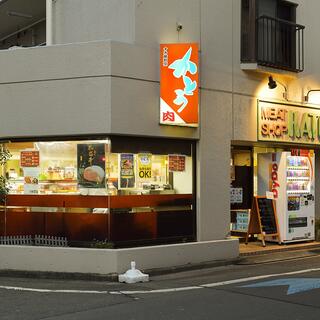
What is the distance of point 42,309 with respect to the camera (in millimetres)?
8062

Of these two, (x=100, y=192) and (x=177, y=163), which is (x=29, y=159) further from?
(x=177, y=163)

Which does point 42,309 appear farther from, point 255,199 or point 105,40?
point 255,199

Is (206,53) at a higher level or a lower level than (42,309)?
higher

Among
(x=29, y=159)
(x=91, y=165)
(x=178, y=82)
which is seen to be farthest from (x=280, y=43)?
(x=29, y=159)

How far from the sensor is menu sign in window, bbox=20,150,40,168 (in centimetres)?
1180

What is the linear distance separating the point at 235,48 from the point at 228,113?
1.60 meters

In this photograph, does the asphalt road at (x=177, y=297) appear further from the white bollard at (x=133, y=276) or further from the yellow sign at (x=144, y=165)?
the yellow sign at (x=144, y=165)

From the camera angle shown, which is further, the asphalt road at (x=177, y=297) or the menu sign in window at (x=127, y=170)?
the menu sign in window at (x=127, y=170)

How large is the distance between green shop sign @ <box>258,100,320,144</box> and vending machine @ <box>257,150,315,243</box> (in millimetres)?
458

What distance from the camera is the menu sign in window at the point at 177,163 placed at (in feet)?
40.0

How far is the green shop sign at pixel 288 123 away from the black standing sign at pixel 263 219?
5.62 ft

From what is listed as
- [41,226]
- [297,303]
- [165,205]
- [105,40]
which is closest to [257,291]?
[297,303]

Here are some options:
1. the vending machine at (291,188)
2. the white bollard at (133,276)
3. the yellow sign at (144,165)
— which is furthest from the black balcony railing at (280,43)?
the white bollard at (133,276)

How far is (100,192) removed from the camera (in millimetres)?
11211
